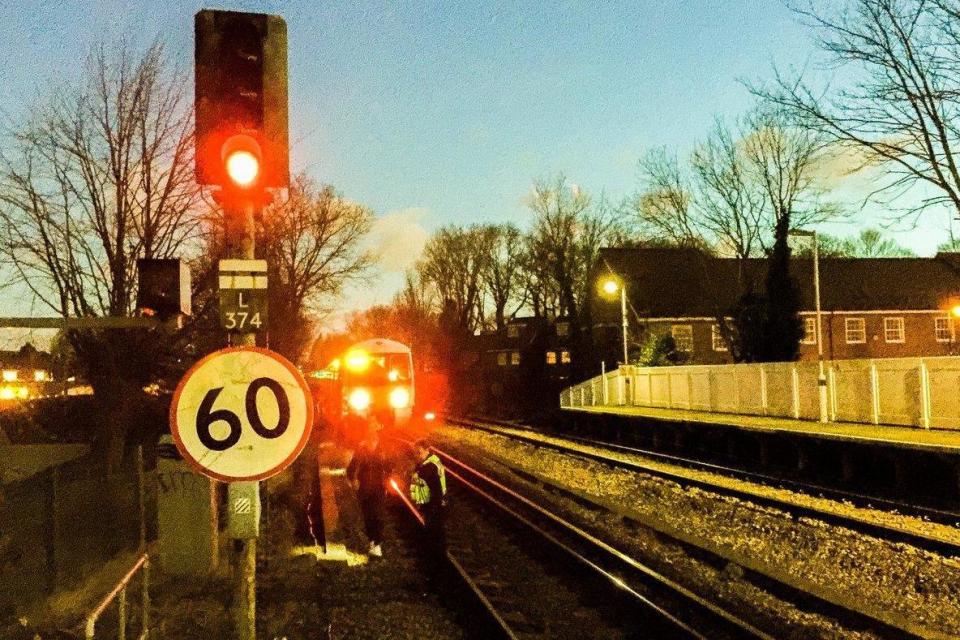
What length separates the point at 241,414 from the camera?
12.9 ft

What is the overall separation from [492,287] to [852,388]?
191 ft

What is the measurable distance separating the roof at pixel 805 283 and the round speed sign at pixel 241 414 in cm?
4994

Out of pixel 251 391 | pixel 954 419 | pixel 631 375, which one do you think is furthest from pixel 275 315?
pixel 251 391

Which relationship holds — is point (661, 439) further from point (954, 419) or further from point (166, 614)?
point (166, 614)

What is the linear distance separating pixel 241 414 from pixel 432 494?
6908 mm

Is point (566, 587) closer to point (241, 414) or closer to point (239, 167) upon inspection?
point (241, 414)

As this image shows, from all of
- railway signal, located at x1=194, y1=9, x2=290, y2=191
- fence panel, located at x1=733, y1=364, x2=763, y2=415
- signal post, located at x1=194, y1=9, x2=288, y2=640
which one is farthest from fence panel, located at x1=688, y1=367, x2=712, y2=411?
railway signal, located at x1=194, y1=9, x2=290, y2=191

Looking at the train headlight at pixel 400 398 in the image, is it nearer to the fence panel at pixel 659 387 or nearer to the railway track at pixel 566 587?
the fence panel at pixel 659 387

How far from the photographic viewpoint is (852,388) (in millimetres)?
22156

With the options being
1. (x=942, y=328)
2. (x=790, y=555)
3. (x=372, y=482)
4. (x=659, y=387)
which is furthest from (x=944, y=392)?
(x=942, y=328)

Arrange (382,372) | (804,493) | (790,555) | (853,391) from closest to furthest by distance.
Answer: (790,555)
(804,493)
(853,391)
(382,372)

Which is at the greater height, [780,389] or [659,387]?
[780,389]

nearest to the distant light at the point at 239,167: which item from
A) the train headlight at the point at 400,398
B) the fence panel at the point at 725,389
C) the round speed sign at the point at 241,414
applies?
the round speed sign at the point at 241,414

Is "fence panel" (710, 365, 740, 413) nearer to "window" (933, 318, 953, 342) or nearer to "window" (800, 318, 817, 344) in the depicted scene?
"window" (800, 318, 817, 344)
